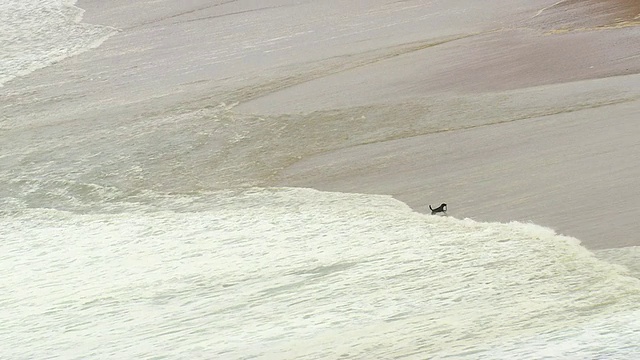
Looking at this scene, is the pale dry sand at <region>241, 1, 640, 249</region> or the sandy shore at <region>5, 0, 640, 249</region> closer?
the pale dry sand at <region>241, 1, 640, 249</region>

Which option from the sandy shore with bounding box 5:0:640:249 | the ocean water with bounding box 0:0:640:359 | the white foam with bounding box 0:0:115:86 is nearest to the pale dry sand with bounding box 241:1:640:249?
the sandy shore with bounding box 5:0:640:249

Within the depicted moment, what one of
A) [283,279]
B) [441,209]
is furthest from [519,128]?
[283,279]

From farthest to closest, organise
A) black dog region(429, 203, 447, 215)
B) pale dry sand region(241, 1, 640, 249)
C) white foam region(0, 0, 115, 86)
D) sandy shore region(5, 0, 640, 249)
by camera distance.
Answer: white foam region(0, 0, 115, 86) → sandy shore region(5, 0, 640, 249) → black dog region(429, 203, 447, 215) → pale dry sand region(241, 1, 640, 249)

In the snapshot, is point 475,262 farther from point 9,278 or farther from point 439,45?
point 439,45

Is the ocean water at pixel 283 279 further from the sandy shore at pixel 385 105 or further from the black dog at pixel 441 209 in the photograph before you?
the sandy shore at pixel 385 105

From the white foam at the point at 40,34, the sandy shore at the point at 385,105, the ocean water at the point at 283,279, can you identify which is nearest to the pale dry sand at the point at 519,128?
the sandy shore at the point at 385,105

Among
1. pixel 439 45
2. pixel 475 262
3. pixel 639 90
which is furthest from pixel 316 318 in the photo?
pixel 439 45

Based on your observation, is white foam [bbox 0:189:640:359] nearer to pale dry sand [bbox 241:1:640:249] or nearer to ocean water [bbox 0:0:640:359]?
ocean water [bbox 0:0:640:359]
